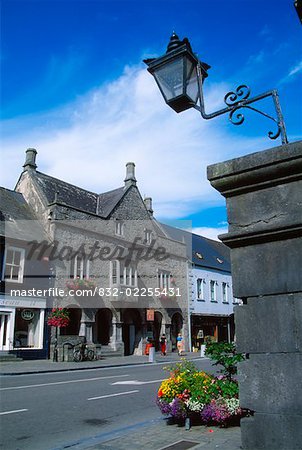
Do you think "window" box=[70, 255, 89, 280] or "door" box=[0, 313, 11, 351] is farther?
"window" box=[70, 255, 89, 280]

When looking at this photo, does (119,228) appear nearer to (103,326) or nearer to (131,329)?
(103,326)

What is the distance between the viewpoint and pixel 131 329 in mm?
30328

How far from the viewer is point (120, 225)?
30.9m

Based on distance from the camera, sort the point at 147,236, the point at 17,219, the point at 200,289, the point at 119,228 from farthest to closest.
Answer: the point at 200,289, the point at 147,236, the point at 119,228, the point at 17,219

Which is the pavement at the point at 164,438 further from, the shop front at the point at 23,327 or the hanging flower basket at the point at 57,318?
the shop front at the point at 23,327

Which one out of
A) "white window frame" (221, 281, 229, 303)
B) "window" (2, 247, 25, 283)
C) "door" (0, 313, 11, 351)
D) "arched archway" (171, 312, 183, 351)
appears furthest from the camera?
"white window frame" (221, 281, 229, 303)

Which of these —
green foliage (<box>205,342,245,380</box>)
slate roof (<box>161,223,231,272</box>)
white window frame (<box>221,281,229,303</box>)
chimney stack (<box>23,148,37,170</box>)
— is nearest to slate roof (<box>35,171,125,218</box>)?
chimney stack (<box>23,148,37,170</box>)

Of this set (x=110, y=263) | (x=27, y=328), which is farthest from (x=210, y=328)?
(x=27, y=328)

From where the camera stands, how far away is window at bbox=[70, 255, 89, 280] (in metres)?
26.4

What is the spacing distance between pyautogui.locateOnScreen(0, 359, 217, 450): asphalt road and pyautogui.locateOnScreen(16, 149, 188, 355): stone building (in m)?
13.2

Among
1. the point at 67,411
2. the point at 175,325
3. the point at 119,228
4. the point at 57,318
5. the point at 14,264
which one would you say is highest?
the point at 119,228

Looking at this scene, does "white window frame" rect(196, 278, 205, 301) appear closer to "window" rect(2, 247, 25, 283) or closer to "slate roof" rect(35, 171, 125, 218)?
"slate roof" rect(35, 171, 125, 218)

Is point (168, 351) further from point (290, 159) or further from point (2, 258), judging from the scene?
point (290, 159)

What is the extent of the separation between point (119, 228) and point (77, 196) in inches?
156
